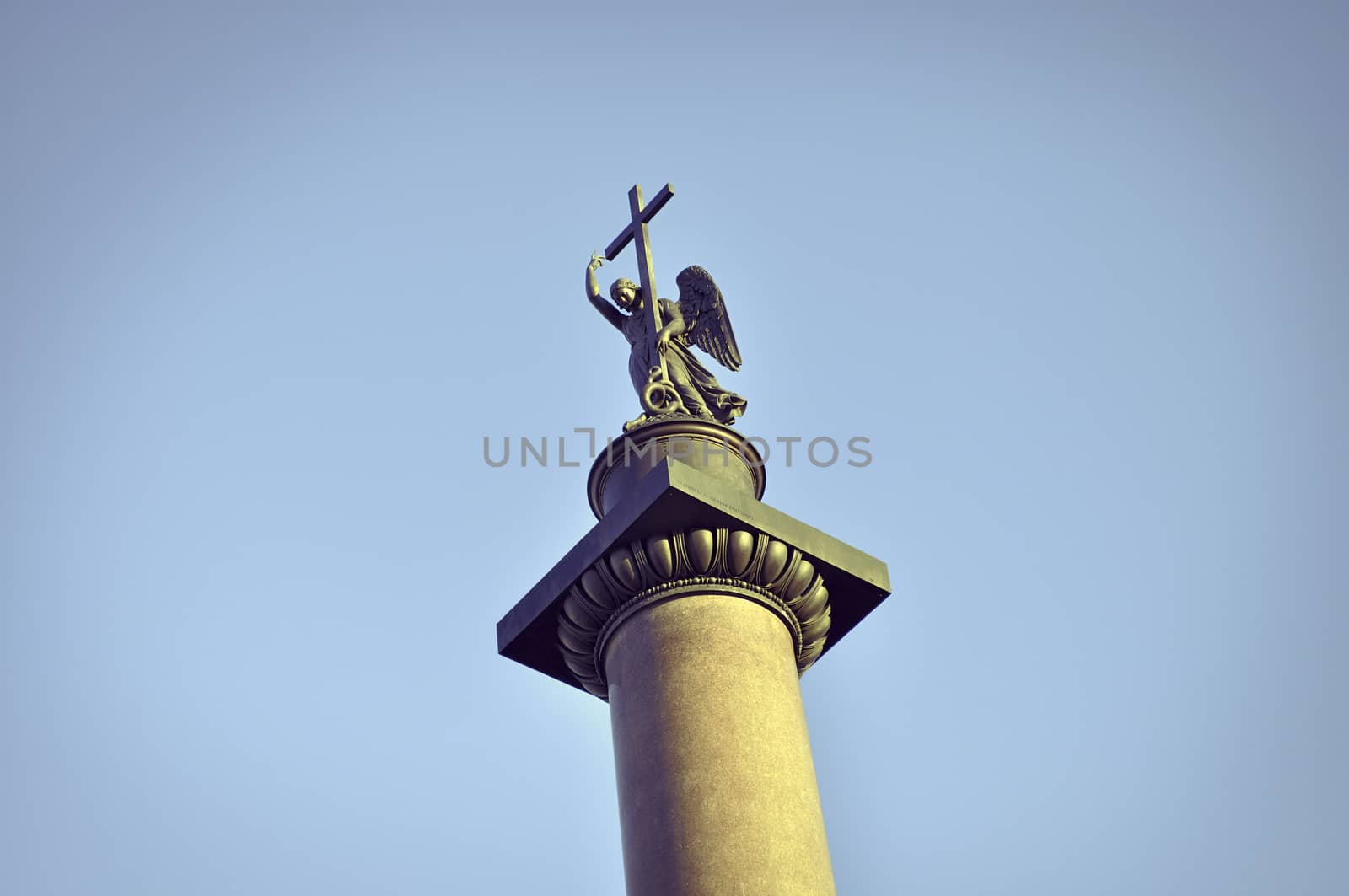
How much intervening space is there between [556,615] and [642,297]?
3328 mm

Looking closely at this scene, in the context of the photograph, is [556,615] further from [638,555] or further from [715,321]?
[715,321]

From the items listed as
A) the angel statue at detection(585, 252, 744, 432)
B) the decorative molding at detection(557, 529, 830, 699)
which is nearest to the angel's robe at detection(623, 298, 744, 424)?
the angel statue at detection(585, 252, 744, 432)

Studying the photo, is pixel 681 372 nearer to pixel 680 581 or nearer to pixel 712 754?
pixel 680 581

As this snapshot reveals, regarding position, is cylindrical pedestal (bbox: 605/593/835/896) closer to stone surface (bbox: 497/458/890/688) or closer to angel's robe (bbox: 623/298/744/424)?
stone surface (bbox: 497/458/890/688)

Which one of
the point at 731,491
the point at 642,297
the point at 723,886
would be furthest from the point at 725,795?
the point at 642,297

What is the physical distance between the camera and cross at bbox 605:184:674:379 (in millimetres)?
12562

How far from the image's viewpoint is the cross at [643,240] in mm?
12562

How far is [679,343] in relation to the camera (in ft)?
40.6

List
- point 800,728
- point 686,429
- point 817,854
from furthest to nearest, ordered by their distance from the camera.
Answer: point 686,429
point 800,728
point 817,854

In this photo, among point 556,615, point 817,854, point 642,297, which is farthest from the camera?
point 642,297

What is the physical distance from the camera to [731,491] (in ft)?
33.7

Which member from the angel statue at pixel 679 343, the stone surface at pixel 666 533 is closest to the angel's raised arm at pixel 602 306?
the angel statue at pixel 679 343

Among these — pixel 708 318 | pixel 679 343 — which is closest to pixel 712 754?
pixel 679 343

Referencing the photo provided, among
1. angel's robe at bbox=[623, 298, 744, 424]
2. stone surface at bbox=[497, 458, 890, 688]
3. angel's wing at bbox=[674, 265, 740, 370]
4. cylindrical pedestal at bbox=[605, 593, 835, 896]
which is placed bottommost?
cylindrical pedestal at bbox=[605, 593, 835, 896]
